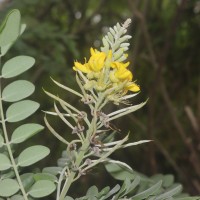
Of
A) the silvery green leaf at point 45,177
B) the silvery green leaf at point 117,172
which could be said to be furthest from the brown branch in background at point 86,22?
the silvery green leaf at point 45,177

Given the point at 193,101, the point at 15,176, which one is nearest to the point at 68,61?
the point at 193,101

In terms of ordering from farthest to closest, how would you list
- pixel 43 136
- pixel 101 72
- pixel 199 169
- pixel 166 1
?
pixel 166 1 → pixel 43 136 → pixel 199 169 → pixel 101 72

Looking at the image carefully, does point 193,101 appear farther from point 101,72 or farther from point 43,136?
point 101,72

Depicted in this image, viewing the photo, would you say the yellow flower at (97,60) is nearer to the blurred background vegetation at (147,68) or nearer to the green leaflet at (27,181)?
the green leaflet at (27,181)

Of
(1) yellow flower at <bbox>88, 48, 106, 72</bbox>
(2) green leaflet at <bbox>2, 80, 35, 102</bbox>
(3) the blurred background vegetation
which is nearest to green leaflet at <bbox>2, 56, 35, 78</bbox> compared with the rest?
(2) green leaflet at <bbox>2, 80, 35, 102</bbox>

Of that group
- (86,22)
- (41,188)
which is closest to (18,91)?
(41,188)

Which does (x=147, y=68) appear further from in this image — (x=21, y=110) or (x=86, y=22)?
(x=21, y=110)
